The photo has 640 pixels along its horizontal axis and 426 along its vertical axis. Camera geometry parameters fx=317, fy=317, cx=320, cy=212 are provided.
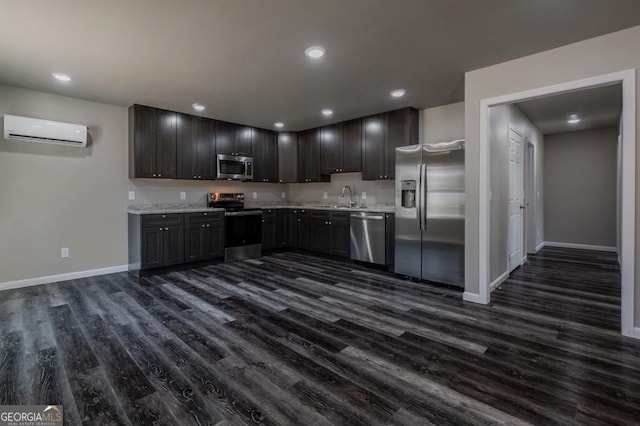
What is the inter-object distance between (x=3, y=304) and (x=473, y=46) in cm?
538

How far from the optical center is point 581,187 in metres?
6.64

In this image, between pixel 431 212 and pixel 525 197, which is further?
pixel 525 197

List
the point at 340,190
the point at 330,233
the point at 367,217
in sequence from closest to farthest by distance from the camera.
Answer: the point at 367,217 < the point at 330,233 < the point at 340,190

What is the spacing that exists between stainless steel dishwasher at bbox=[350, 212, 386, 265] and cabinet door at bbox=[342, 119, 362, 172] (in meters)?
0.94

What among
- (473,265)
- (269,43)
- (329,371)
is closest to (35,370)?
(329,371)

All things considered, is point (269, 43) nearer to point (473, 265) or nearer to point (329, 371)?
point (329, 371)

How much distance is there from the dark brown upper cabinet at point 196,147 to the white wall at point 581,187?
7.06 m

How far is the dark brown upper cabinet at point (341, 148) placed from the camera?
5.47 meters

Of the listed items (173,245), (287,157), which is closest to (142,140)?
(173,245)

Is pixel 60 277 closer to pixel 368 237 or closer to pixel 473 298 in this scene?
pixel 368 237

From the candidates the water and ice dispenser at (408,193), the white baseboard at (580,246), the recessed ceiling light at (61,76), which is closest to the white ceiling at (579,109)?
the water and ice dispenser at (408,193)

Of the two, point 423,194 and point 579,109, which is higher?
point 579,109

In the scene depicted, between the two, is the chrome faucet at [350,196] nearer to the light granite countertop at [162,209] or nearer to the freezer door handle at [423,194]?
the freezer door handle at [423,194]

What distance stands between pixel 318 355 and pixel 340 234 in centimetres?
324
